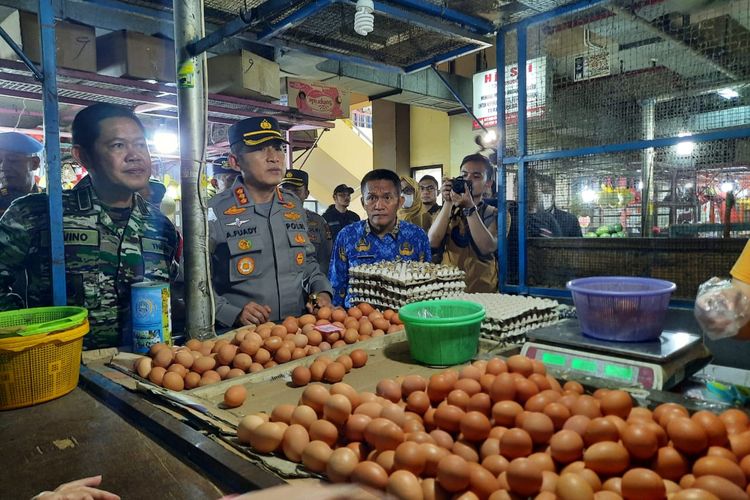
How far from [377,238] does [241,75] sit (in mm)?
2235

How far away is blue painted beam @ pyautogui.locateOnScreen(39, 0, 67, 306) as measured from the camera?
2350 millimetres

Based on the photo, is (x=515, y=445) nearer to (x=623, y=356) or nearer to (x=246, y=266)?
(x=623, y=356)

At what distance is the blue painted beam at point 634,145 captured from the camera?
2676 millimetres

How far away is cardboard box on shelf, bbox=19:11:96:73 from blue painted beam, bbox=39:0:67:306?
1553 millimetres

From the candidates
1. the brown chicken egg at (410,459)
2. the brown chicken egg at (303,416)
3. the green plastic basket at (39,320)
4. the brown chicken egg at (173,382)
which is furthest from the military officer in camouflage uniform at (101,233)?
the brown chicken egg at (410,459)

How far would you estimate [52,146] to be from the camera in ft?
7.86

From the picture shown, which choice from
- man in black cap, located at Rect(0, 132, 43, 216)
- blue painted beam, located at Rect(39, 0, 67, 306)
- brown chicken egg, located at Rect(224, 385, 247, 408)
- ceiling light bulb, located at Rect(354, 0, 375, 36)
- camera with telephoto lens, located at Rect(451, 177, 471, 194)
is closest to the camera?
brown chicken egg, located at Rect(224, 385, 247, 408)

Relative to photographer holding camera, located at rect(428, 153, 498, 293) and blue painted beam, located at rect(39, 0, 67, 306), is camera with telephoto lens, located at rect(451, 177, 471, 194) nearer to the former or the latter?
photographer holding camera, located at rect(428, 153, 498, 293)

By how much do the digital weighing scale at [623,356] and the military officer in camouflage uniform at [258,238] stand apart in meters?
1.65

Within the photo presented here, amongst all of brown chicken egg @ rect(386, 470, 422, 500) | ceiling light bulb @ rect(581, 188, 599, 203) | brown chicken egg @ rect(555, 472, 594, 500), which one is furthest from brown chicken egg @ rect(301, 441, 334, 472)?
ceiling light bulb @ rect(581, 188, 599, 203)

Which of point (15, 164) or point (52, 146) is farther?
point (15, 164)

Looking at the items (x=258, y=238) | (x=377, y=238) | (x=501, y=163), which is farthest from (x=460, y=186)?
(x=258, y=238)

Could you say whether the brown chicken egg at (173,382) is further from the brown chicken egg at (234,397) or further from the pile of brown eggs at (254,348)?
the brown chicken egg at (234,397)

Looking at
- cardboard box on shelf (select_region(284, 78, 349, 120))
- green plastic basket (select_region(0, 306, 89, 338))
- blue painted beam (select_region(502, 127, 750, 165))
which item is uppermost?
cardboard box on shelf (select_region(284, 78, 349, 120))
